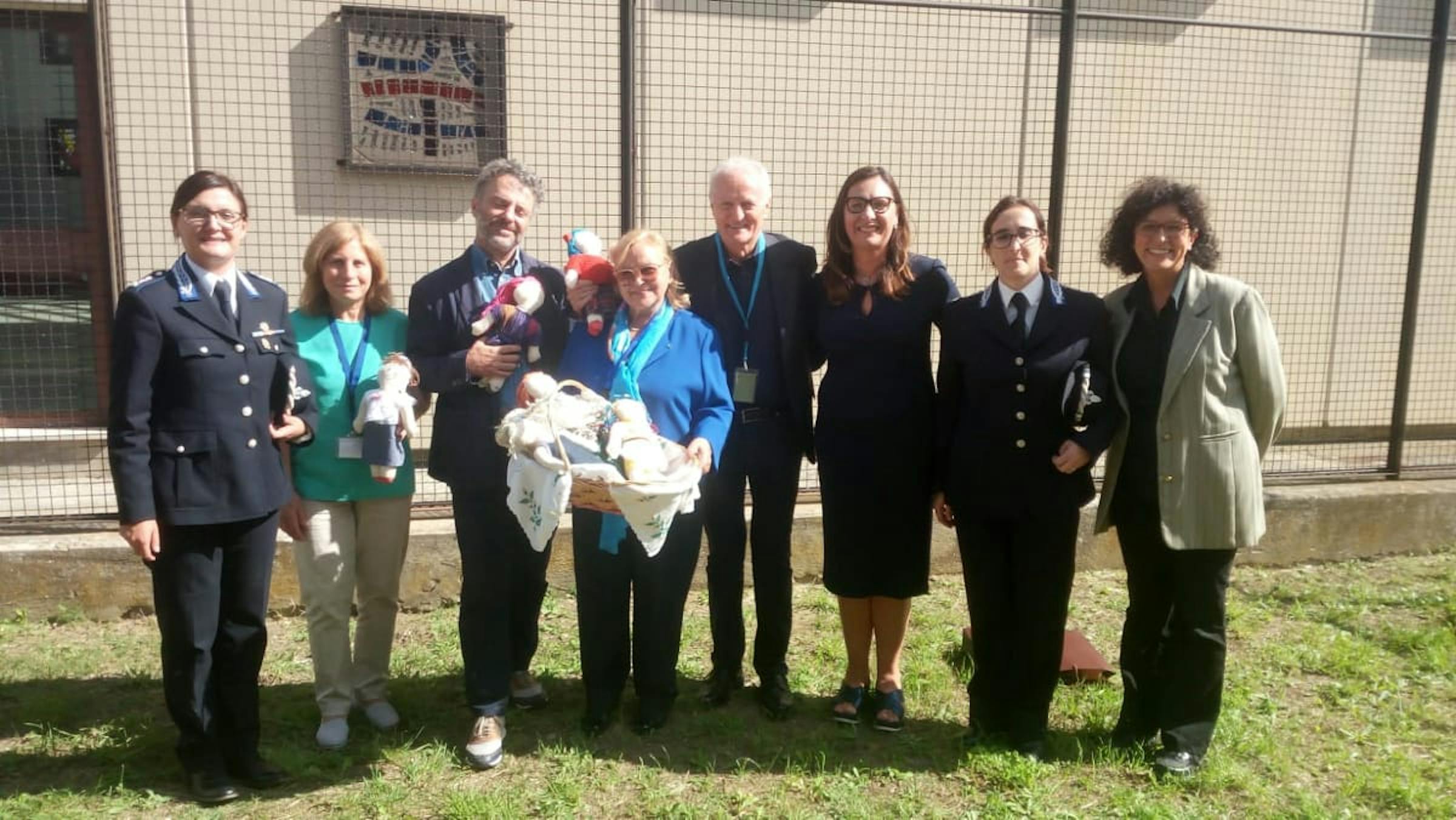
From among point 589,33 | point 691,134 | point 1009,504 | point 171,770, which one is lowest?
point 171,770

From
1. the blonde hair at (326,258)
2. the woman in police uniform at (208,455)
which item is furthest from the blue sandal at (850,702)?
the blonde hair at (326,258)

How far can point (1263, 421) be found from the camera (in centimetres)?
330

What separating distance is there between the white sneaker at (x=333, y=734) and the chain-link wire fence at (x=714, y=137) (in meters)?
1.90

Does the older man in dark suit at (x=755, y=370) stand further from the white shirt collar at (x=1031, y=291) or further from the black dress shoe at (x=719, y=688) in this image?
the white shirt collar at (x=1031, y=291)

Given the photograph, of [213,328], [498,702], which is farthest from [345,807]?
[213,328]

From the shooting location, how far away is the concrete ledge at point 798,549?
461 centimetres

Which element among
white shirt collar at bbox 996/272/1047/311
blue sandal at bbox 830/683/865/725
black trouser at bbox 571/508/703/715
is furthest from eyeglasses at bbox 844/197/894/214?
blue sandal at bbox 830/683/865/725

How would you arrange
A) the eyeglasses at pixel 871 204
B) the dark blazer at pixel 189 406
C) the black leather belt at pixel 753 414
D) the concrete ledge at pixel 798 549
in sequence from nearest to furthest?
the dark blazer at pixel 189 406 → the eyeglasses at pixel 871 204 → the black leather belt at pixel 753 414 → the concrete ledge at pixel 798 549

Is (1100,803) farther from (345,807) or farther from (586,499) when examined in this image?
(345,807)

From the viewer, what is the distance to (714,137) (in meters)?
6.09

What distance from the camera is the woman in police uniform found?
2.92 metres

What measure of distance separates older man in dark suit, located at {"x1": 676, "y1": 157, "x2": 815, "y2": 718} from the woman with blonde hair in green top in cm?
106

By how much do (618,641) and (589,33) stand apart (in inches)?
153

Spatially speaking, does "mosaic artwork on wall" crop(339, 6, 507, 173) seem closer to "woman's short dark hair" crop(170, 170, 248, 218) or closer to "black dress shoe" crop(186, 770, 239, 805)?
"woman's short dark hair" crop(170, 170, 248, 218)
